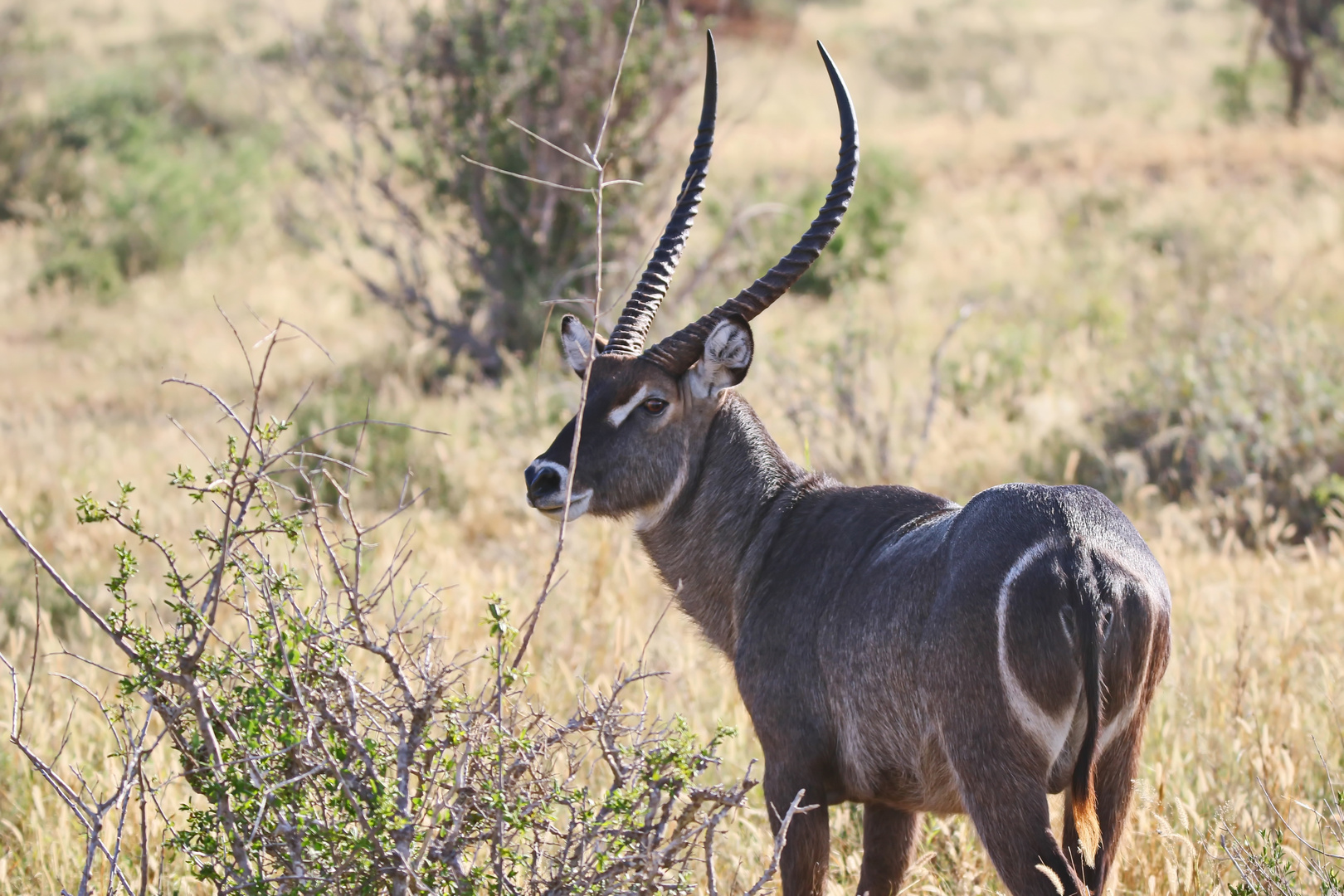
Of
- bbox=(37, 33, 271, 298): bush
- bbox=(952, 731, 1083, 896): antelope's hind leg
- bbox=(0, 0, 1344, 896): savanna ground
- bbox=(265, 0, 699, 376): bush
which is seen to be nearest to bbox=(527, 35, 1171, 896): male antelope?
bbox=(952, 731, 1083, 896): antelope's hind leg

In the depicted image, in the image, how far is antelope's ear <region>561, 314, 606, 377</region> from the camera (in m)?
4.53

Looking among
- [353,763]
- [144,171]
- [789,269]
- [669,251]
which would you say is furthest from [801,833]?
[144,171]

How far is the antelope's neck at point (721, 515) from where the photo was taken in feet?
13.4

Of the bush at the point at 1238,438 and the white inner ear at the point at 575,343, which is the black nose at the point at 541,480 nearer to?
the white inner ear at the point at 575,343

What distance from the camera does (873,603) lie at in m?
3.27

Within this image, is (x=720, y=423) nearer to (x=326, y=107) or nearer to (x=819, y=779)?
(x=819, y=779)

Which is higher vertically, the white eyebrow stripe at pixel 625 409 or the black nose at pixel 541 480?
the white eyebrow stripe at pixel 625 409

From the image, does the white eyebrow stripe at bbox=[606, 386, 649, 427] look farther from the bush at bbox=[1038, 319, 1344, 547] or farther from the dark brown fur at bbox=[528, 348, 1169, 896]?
the bush at bbox=[1038, 319, 1344, 547]

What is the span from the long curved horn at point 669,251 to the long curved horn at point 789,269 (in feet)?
0.74

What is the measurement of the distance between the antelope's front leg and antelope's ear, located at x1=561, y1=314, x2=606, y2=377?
1.67 meters

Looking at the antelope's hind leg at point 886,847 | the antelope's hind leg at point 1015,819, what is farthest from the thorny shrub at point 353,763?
the antelope's hind leg at point 886,847

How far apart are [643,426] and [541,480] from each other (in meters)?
0.43

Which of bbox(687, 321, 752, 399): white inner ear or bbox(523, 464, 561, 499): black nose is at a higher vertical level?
bbox(687, 321, 752, 399): white inner ear

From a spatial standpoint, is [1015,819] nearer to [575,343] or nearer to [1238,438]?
[575,343]
